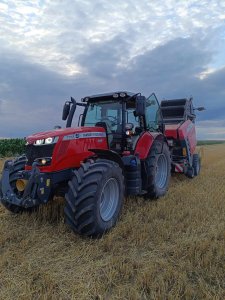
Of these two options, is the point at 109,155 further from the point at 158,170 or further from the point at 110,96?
the point at 158,170

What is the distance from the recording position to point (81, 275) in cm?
353

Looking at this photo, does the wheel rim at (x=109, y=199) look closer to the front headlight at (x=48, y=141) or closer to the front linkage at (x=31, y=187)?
the front linkage at (x=31, y=187)

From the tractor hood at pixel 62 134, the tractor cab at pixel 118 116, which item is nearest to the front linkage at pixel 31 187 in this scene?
the tractor hood at pixel 62 134

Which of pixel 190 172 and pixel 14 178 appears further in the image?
pixel 190 172

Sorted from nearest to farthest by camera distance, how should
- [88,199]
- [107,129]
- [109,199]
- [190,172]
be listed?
[88,199] < [109,199] < [107,129] < [190,172]

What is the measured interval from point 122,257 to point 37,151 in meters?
2.09

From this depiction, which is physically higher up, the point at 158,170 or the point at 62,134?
the point at 62,134

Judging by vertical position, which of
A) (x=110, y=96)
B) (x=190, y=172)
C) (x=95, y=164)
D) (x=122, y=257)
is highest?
(x=110, y=96)

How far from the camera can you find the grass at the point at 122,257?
10.5 ft

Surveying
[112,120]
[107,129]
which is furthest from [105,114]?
[107,129]

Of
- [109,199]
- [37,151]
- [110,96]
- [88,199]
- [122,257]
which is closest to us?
[122,257]

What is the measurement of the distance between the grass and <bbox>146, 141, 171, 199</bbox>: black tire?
553mm

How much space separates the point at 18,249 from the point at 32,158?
A: 1424mm

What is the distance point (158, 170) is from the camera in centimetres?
722
